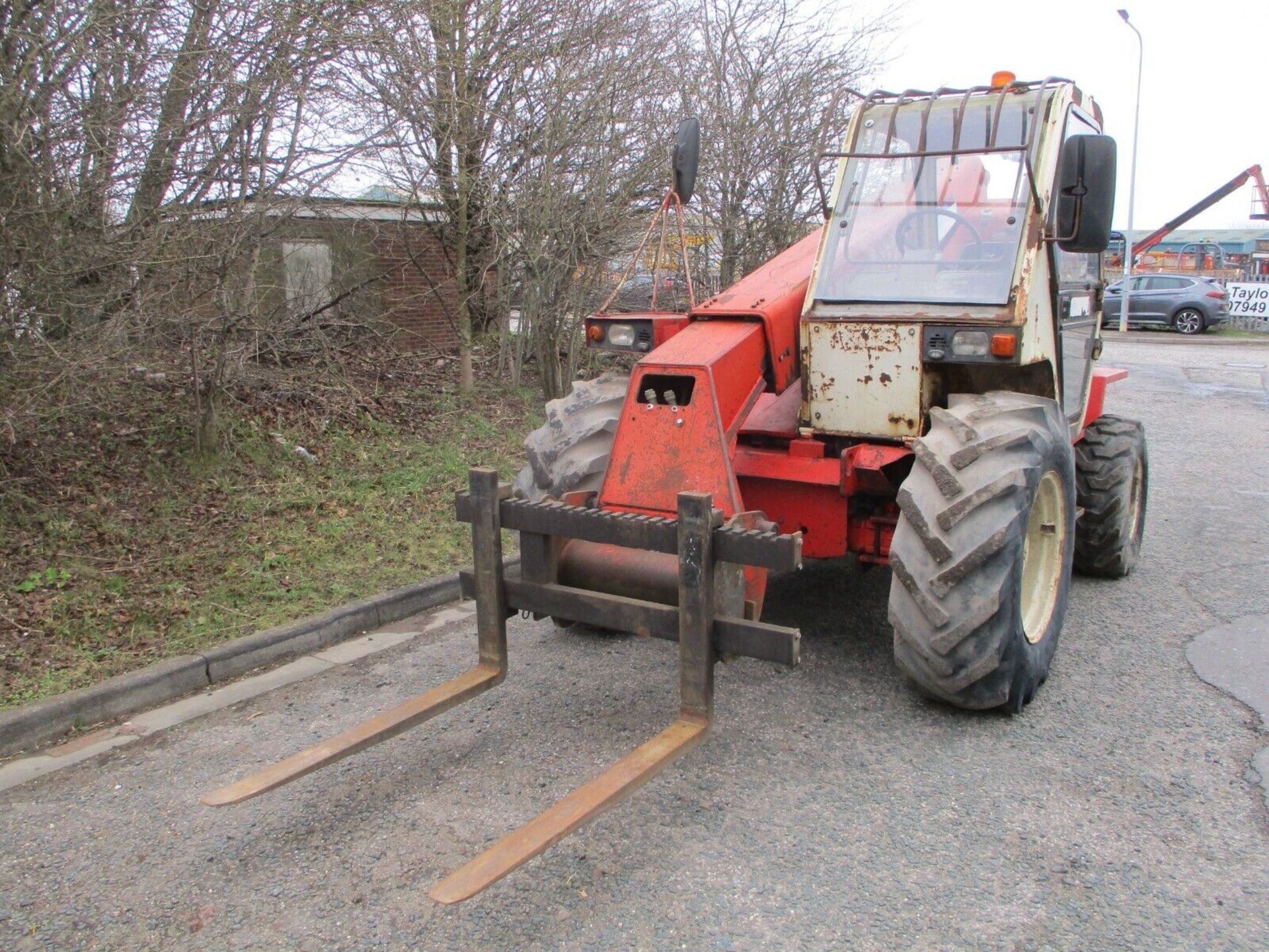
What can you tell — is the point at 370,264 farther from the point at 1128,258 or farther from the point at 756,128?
the point at 1128,258

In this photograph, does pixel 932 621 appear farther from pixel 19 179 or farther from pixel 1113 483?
pixel 19 179

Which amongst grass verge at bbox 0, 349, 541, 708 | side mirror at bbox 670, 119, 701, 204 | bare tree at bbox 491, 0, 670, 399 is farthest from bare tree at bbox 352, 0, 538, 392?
side mirror at bbox 670, 119, 701, 204

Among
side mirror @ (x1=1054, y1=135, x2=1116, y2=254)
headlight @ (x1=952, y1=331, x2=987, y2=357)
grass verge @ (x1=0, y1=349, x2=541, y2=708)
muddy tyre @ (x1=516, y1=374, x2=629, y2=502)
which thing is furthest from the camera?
grass verge @ (x1=0, y1=349, x2=541, y2=708)

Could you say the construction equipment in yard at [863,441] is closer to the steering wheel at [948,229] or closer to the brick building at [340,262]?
the steering wheel at [948,229]

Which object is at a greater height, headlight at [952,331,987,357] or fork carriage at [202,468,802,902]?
headlight at [952,331,987,357]

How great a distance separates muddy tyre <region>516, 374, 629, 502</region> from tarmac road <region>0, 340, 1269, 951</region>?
0.89 m

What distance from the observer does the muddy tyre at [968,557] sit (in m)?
3.86

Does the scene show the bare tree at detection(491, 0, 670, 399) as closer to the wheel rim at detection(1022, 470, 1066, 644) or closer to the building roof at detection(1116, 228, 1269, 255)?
the wheel rim at detection(1022, 470, 1066, 644)

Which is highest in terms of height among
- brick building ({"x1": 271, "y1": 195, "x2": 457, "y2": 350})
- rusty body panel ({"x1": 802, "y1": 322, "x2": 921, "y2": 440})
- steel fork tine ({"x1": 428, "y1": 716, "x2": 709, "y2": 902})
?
brick building ({"x1": 271, "y1": 195, "x2": 457, "y2": 350})

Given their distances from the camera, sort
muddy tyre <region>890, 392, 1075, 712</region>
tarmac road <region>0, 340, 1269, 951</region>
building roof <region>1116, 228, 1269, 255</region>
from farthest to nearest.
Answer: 1. building roof <region>1116, 228, 1269, 255</region>
2. muddy tyre <region>890, 392, 1075, 712</region>
3. tarmac road <region>0, 340, 1269, 951</region>

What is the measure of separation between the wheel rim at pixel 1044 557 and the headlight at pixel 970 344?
709 mm

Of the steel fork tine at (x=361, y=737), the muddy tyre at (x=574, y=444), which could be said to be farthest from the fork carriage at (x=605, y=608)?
the muddy tyre at (x=574, y=444)

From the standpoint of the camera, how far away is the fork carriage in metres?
3.25

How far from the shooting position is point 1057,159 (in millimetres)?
4680
